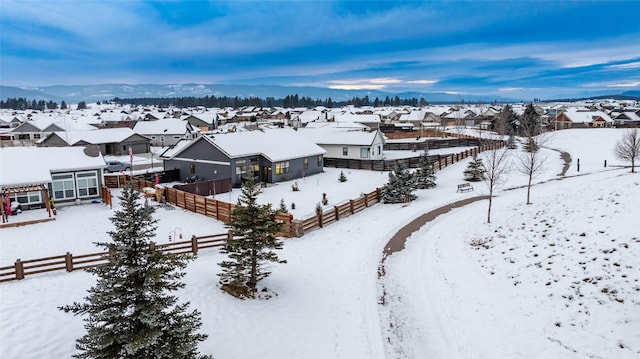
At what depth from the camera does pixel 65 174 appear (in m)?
31.3

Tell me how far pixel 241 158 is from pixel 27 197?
1709 centimetres

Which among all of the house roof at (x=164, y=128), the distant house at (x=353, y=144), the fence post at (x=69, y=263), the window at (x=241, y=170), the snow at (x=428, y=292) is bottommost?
the snow at (x=428, y=292)

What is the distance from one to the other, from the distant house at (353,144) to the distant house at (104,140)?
28.8 meters

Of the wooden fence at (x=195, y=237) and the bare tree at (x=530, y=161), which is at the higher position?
the bare tree at (x=530, y=161)

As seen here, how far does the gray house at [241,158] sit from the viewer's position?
131 ft

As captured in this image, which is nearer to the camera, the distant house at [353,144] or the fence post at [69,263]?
the fence post at [69,263]

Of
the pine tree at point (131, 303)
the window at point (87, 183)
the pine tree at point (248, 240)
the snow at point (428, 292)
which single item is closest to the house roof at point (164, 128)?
the window at point (87, 183)

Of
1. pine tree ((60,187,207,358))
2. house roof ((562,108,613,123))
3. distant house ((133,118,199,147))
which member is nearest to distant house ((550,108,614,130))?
house roof ((562,108,613,123))

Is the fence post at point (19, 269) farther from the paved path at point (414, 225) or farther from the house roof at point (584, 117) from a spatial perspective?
the house roof at point (584, 117)

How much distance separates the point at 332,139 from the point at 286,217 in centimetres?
3377

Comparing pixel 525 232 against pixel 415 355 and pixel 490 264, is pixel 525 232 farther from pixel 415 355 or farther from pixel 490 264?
pixel 415 355

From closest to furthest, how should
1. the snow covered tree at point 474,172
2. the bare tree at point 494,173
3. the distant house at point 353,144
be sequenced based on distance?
1. the bare tree at point 494,173
2. the snow covered tree at point 474,172
3. the distant house at point 353,144

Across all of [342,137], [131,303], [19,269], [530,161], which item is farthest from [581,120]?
[131,303]

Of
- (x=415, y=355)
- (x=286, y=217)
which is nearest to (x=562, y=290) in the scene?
(x=415, y=355)
